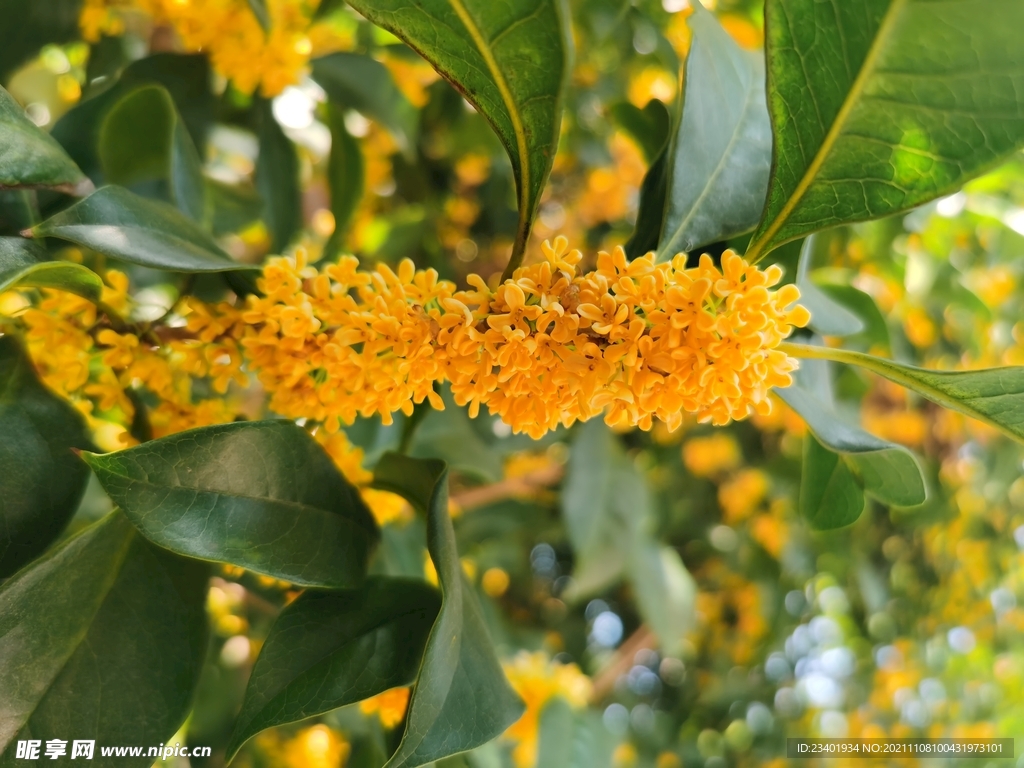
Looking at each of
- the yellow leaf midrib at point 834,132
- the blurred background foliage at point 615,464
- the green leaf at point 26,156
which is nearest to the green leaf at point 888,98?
the yellow leaf midrib at point 834,132

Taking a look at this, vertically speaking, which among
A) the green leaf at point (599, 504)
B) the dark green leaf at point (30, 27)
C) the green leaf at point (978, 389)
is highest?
the dark green leaf at point (30, 27)

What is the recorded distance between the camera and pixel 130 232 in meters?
0.55

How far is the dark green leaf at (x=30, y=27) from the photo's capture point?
0.81 m

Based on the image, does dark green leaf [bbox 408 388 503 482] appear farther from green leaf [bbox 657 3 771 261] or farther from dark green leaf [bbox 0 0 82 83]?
dark green leaf [bbox 0 0 82 83]

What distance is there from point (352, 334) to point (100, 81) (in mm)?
728

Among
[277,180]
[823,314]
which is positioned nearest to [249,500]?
[823,314]

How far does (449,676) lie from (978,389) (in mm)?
461

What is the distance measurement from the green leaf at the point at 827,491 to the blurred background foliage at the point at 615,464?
0.20 metres

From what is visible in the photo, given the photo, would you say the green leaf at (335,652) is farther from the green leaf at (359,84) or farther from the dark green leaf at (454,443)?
the green leaf at (359,84)

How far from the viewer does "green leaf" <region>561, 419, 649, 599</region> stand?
4.61 ft

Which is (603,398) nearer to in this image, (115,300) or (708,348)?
(708,348)

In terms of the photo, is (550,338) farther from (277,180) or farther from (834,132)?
(277,180)

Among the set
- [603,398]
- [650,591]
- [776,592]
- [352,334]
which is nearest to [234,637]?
[650,591]

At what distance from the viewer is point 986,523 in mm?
2215
